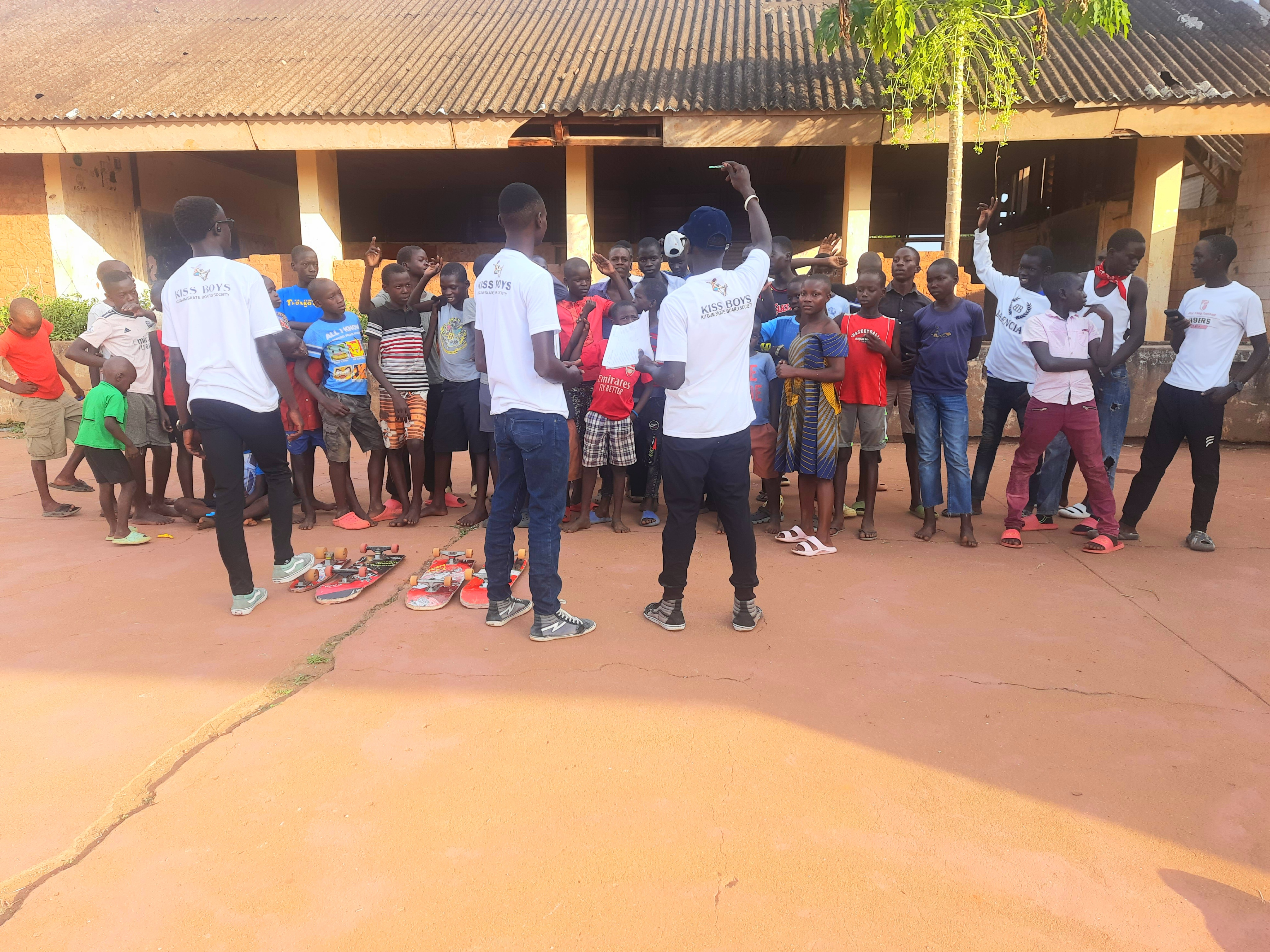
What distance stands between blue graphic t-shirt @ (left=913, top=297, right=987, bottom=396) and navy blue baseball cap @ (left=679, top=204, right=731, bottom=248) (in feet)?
6.90

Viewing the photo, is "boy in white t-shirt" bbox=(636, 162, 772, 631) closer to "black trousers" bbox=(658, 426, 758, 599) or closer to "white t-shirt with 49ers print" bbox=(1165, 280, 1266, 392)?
"black trousers" bbox=(658, 426, 758, 599)

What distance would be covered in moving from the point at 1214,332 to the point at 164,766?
5.62 meters

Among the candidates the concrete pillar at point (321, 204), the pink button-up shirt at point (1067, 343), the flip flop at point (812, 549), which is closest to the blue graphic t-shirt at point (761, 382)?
the flip flop at point (812, 549)

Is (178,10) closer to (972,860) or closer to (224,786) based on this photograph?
(224,786)

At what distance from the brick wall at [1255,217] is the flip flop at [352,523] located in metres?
14.6

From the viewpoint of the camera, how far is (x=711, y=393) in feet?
10.8

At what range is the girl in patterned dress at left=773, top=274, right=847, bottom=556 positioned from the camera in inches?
177

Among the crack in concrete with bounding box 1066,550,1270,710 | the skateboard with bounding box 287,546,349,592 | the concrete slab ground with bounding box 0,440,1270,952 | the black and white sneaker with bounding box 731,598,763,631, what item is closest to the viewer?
the concrete slab ground with bounding box 0,440,1270,952

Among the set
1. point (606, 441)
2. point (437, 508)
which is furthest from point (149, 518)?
point (606, 441)

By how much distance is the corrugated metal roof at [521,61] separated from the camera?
11.0 m

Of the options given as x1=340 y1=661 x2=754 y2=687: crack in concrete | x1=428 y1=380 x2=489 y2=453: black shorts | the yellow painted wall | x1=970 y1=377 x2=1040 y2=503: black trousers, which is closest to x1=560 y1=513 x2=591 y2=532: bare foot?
x1=428 y1=380 x2=489 y2=453: black shorts

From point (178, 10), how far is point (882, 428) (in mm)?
18072

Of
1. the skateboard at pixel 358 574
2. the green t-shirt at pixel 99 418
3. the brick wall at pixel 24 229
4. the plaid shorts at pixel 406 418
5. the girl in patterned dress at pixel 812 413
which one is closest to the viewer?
the skateboard at pixel 358 574

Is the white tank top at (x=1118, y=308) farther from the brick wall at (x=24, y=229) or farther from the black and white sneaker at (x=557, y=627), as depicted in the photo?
the brick wall at (x=24, y=229)
